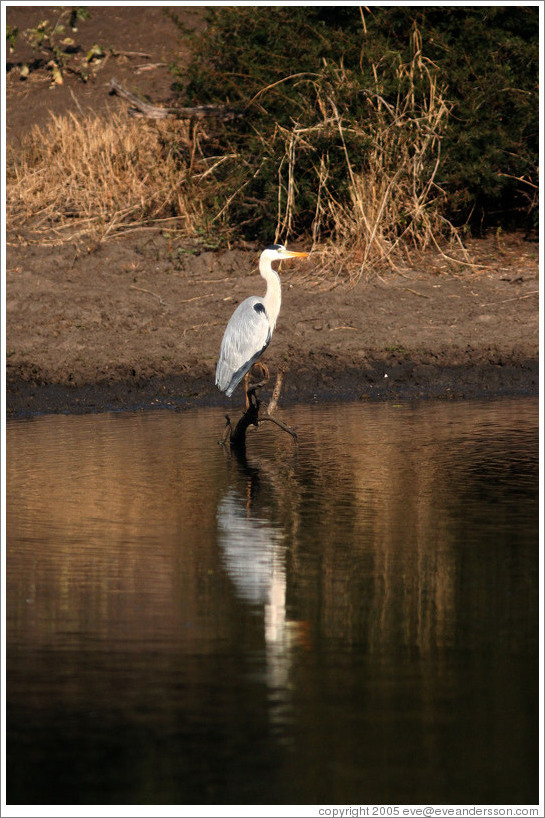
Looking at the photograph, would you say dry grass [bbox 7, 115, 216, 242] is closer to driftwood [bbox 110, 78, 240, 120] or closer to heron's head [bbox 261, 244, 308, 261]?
driftwood [bbox 110, 78, 240, 120]

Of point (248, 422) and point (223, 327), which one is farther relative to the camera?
point (223, 327)

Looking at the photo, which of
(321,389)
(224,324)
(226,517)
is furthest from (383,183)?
(226,517)

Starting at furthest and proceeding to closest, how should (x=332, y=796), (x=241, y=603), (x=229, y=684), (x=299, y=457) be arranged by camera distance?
(x=299, y=457), (x=241, y=603), (x=229, y=684), (x=332, y=796)

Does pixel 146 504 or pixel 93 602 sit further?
pixel 146 504

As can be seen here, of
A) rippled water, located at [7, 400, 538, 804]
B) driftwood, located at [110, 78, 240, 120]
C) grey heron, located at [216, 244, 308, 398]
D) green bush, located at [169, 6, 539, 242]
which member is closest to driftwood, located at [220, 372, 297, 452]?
rippled water, located at [7, 400, 538, 804]

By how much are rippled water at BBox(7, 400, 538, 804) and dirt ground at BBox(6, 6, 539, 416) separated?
2854 millimetres

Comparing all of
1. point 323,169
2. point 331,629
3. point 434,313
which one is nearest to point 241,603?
point 331,629

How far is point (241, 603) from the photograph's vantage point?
21.5 feet

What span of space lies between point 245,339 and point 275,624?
17.9 feet

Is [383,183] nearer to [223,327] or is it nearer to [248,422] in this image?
[223,327]

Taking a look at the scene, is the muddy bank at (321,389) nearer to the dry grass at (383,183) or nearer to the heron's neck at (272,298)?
the heron's neck at (272,298)

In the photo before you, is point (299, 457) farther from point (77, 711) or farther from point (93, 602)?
point (77, 711)

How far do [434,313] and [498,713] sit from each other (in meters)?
9.75

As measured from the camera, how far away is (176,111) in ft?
56.0
